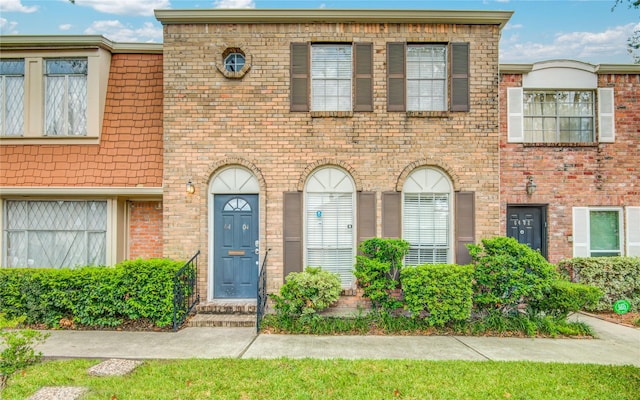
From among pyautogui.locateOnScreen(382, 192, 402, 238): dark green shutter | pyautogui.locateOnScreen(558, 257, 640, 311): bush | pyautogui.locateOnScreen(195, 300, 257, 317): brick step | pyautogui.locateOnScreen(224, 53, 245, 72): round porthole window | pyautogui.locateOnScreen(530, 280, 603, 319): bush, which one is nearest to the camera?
pyautogui.locateOnScreen(530, 280, 603, 319): bush

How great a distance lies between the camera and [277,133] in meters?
7.39

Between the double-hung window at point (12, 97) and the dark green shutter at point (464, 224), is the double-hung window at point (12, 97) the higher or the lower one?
the higher one

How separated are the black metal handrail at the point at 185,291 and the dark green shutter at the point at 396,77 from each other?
4.86 metres

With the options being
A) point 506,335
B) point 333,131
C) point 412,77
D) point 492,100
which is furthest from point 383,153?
point 506,335

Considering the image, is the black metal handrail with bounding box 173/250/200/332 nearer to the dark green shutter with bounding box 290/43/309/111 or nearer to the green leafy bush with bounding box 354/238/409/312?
the green leafy bush with bounding box 354/238/409/312

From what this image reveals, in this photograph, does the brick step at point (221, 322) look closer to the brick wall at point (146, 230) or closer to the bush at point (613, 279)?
the brick wall at point (146, 230)

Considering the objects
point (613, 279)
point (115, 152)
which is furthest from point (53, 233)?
point (613, 279)

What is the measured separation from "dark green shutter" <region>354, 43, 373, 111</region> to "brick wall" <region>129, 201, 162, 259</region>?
15.5 ft

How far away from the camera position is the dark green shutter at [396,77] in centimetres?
741

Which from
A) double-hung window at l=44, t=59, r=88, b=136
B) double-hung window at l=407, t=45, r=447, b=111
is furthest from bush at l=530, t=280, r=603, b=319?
double-hung window at l=44, t=59, r=88, b=136

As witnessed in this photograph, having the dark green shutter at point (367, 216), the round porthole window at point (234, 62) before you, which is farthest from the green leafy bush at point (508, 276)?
the round porthole window at point (234, 62)

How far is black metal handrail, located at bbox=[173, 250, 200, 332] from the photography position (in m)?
6.42

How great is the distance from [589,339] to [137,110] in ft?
30.8

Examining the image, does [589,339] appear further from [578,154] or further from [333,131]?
[333,131]
